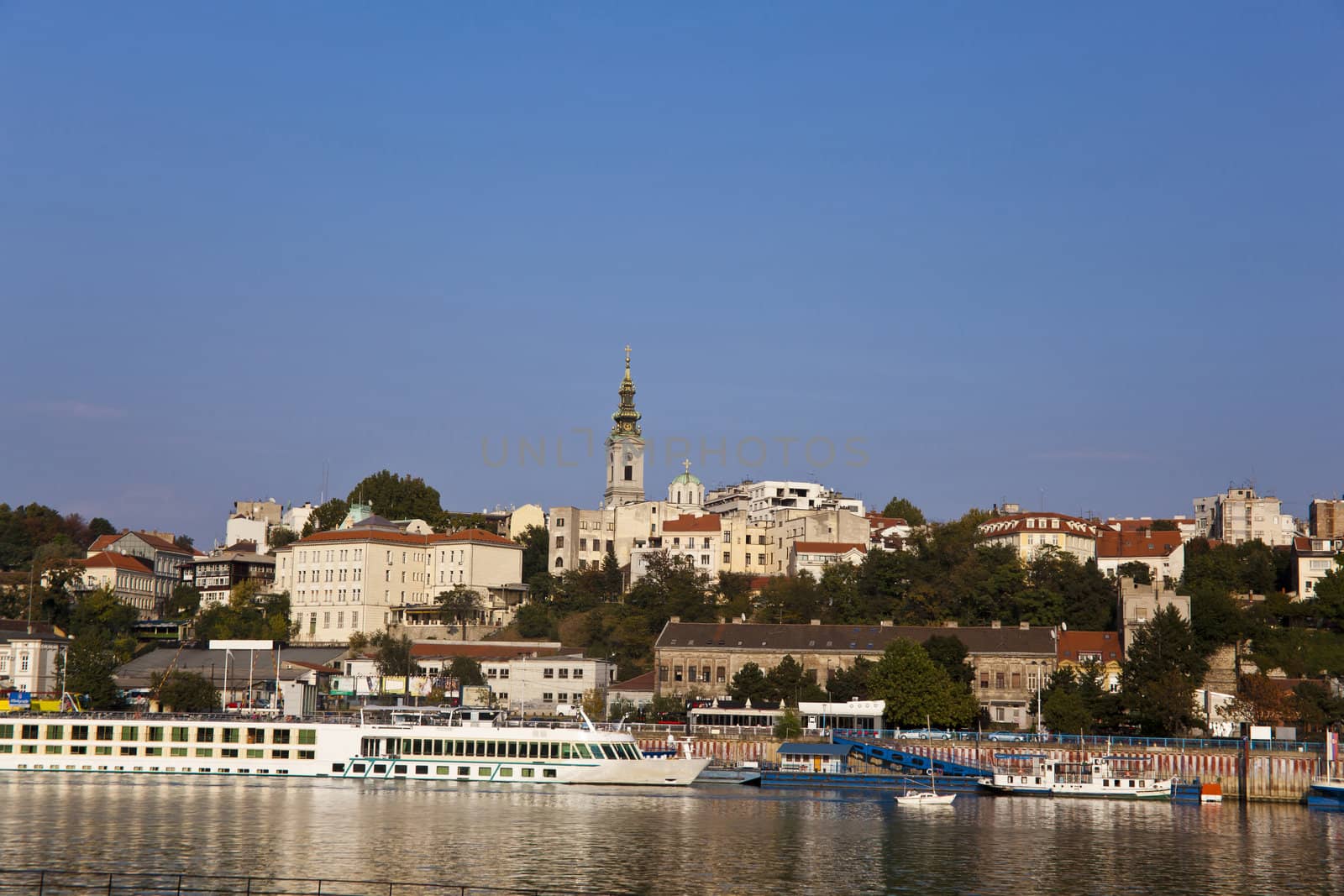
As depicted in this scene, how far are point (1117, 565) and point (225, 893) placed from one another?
97.3 meters

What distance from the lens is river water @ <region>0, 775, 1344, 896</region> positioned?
4912 centimetres

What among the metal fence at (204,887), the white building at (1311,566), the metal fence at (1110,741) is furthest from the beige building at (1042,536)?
the metal fence at (204,887)

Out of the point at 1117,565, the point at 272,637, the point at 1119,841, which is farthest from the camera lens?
the point at 272,637

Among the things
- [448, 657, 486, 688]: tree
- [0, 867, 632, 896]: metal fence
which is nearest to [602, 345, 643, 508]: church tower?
[448, 657, 486, 688]: tree

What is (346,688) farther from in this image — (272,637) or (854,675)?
(854,675)

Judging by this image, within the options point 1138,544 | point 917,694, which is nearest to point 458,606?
point 917,694

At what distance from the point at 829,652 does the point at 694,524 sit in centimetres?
4421

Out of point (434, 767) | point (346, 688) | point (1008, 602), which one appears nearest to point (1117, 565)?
point (1008, 602)

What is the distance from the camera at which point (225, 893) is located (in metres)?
39.5

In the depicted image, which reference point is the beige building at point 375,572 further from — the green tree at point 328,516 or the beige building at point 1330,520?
the beige building at point 1330,520

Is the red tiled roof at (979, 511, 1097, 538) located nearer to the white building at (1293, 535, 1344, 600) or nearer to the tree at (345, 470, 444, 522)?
the white building at (1293, 535, 1344, 600)

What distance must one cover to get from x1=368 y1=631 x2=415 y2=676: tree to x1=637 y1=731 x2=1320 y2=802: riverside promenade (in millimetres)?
32503

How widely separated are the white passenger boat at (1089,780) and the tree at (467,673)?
44265 mm

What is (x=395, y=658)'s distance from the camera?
12075 cm
